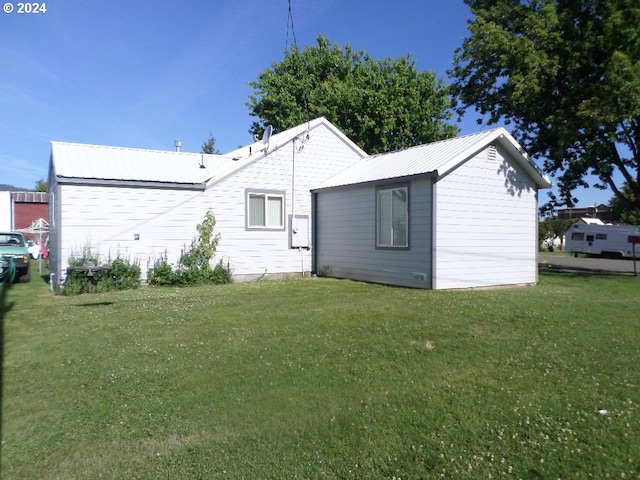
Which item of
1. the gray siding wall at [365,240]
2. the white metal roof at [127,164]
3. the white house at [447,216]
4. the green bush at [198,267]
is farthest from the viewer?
the green bush at [198,267]

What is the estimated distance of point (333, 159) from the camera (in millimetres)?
17031

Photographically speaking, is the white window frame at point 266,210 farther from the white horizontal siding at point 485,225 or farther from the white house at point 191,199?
the white horizontal siding at point 485,225

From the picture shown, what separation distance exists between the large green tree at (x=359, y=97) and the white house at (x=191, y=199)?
37.3 ft

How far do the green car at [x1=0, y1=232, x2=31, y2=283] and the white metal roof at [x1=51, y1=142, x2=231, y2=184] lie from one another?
3153 mm

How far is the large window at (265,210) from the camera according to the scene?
49.7ft

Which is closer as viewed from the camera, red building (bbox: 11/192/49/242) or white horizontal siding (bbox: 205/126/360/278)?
white horizontal siding (bbox: 205/126/360/278)

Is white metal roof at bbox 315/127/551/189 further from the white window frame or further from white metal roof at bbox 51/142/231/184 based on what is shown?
white metal roof at bbox 51/142/231/184

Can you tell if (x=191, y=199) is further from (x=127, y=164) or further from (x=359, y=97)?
(x=359, y=97)

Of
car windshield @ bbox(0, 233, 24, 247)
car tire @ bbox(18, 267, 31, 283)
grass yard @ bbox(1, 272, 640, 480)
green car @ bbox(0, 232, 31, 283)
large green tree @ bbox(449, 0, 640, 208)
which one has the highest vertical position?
large green tree @ bbox(449, 0, 640, 208)

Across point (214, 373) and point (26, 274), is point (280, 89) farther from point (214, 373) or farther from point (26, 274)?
point (214, 373)

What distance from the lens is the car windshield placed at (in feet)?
52.0

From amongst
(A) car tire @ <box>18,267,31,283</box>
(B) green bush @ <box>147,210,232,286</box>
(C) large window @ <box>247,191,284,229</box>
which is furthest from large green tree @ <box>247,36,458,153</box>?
(A) car tire @ <box>18,267,31,283</box>

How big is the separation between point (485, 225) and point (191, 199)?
8357mm

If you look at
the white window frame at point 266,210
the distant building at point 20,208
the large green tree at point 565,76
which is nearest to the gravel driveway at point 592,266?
the large green tree at point 565,76
